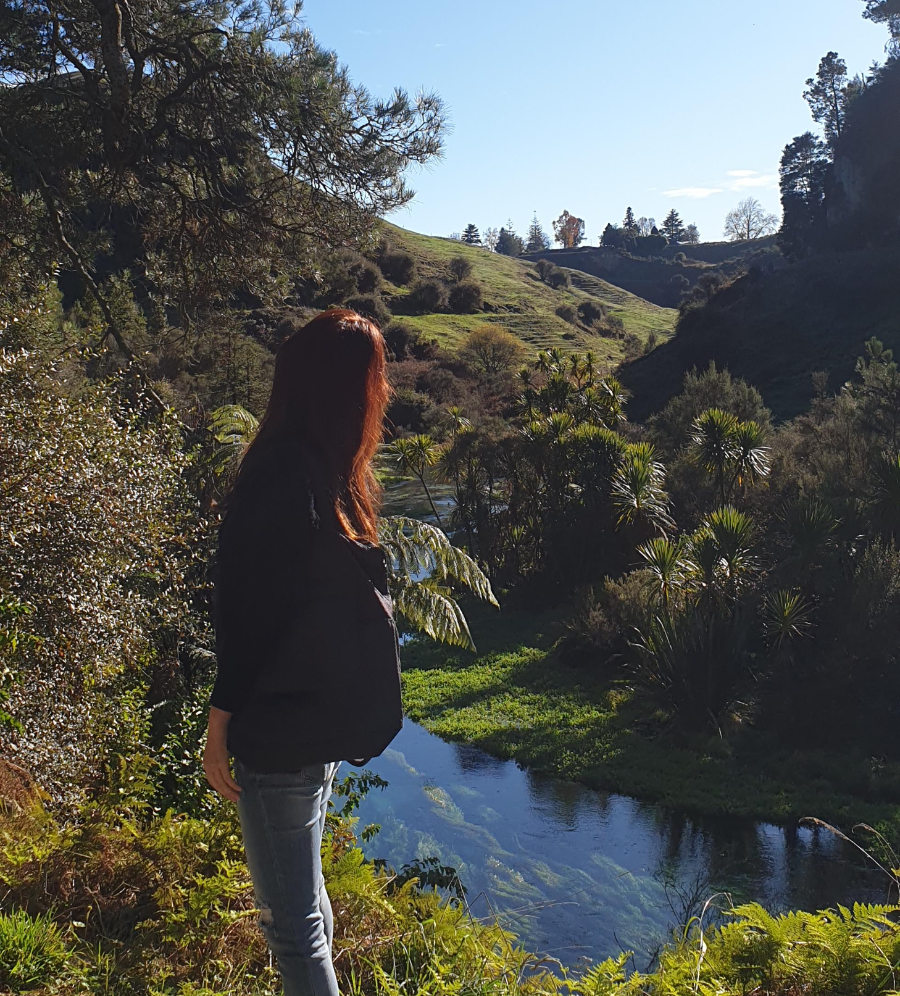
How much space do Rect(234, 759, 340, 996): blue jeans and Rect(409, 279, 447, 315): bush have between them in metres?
65.1

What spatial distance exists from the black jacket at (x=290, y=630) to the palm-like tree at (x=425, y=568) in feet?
24.7

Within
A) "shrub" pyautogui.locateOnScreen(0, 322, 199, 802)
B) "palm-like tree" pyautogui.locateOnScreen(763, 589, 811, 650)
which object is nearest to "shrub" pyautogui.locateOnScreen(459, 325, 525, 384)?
"palm-like tree" pyautogui.locateOnScreen(763, 589, 811, 650)

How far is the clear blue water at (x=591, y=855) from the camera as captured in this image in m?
8.67

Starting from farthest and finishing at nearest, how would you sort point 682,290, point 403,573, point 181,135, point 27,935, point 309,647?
1. point 682,290
2. point 403,573
3. point 181,135
4. point 27,935
5. point 309,647

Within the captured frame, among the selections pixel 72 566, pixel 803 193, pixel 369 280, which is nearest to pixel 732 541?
pixel 72 566

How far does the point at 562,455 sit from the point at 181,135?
1565cm

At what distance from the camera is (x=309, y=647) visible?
1986mm

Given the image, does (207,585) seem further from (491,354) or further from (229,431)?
(491,354)

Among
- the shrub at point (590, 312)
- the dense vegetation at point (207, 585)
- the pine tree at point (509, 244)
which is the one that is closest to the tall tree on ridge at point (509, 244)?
the pine tree at point (509, 244)

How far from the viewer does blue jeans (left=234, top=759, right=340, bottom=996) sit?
6.69ft

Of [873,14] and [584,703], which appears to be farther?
[873,14]

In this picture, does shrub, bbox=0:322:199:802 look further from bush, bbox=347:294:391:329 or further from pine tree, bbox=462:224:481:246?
pine tree, bbox=462:224:481:246

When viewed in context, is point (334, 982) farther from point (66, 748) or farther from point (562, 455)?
point (562, 455)

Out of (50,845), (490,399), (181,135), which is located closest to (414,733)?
(181,135)
